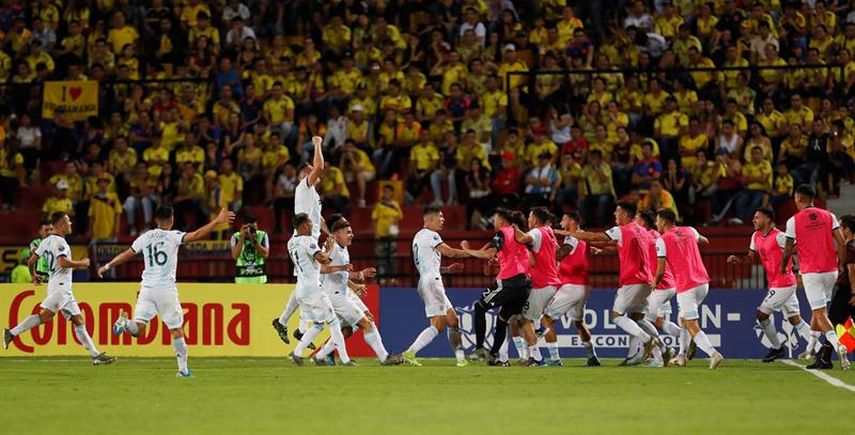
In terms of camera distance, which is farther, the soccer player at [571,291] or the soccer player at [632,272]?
the soccer player at [571,291]

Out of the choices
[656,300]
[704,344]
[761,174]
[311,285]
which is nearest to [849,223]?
[704,344]

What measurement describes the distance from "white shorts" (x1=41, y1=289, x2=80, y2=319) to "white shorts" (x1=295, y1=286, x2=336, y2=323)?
3.65 m

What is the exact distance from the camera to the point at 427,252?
2145cm

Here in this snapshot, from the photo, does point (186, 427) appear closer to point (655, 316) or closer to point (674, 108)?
point (655, 316)

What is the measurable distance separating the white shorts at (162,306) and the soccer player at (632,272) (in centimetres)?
628

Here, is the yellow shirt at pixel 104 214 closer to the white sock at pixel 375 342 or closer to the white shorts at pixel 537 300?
the white sock at pixel 375 342

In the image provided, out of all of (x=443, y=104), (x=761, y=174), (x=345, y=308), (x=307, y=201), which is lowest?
(x=345, y=308)

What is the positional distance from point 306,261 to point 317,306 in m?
0.66

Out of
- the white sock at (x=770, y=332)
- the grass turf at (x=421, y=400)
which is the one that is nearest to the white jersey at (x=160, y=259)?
the grass turf at (x=421, y=400)

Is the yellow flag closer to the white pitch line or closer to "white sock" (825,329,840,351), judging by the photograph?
the white pitch line

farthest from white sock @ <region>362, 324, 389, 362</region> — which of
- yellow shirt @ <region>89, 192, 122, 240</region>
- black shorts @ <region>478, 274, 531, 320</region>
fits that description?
yellow shirt @ <region>89, 192, 122, 240</region>

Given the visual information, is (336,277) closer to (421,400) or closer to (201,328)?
(201,328)

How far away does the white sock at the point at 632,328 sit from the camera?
21.5 meters

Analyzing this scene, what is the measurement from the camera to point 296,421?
12711mm
